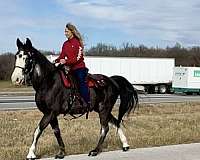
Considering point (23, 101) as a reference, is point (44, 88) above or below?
above

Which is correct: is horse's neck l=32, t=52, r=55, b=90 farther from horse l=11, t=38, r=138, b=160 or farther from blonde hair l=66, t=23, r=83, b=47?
blonde hair l=66, t=23, r=83, b=47

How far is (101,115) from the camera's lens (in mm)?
10203

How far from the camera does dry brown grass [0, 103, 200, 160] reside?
11117 mm

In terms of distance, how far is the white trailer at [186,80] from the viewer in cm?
4850

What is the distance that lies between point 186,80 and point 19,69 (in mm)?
41050

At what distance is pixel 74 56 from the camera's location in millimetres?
9406

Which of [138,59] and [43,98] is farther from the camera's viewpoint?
[138,59]

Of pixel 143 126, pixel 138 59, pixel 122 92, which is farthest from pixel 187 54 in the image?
pixel 122 92

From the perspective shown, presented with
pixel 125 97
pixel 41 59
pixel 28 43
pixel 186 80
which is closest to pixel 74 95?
pixel 41 59

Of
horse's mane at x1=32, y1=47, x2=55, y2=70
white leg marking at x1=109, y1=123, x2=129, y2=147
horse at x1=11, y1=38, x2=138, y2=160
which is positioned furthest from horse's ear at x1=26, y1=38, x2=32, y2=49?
white leg marking at x1=109, y1=123, x2=129, y2=147

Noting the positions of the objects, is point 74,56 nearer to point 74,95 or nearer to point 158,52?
point 74,95

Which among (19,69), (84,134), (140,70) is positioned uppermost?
(19,69)

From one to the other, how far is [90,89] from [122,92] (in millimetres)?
1166

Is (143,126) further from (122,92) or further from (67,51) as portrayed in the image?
(67,51)
